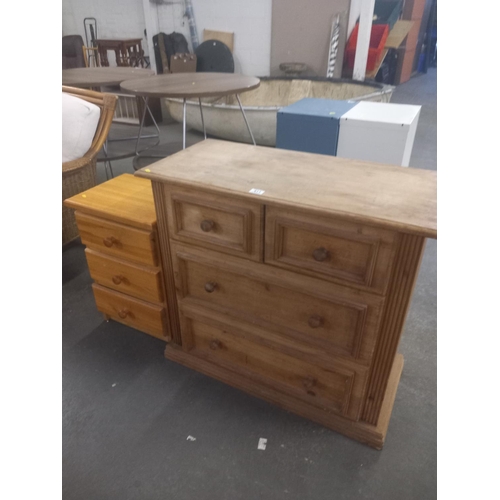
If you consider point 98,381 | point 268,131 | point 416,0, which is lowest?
point 98,381

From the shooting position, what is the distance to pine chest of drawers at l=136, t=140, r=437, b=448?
111 centimetres

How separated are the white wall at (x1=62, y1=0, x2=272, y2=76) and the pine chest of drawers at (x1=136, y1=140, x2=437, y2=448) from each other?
4740 millimetres

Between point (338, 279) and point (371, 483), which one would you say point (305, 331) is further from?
point (371, 483)

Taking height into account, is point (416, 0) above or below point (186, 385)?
above

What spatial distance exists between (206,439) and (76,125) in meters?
1.89

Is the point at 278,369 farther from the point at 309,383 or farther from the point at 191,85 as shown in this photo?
the point at 191,85

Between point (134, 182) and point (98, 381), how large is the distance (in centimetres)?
92

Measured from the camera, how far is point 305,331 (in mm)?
1360

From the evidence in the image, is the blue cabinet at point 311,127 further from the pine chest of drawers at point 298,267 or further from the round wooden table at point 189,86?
the pine chest of drawers at point 298,267

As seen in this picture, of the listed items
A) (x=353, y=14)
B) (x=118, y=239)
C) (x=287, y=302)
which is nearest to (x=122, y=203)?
(x=118, y=239)

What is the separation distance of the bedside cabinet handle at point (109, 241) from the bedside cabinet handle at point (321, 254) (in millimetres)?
915

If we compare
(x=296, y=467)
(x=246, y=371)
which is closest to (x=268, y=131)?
(x=246, y=371)

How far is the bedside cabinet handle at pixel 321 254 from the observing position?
1.15m

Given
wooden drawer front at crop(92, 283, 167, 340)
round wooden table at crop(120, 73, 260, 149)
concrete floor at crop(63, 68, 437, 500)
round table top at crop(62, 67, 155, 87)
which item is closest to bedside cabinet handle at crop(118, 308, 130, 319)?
wooden drawer front at crop(92, 283, 167, 340)
